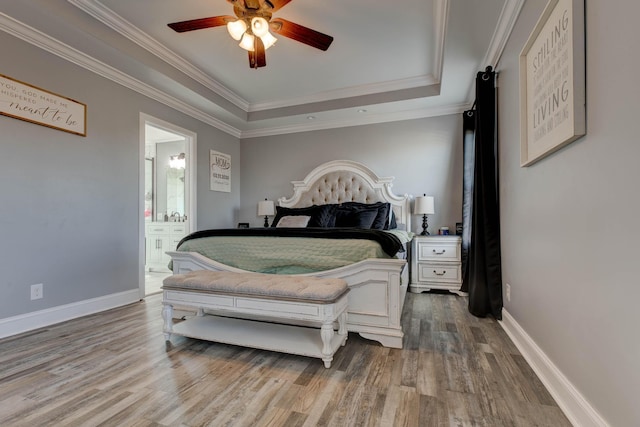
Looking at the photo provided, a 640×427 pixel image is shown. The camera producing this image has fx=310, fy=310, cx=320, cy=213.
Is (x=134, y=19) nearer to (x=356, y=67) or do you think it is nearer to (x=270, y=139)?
(x=356, y=67)

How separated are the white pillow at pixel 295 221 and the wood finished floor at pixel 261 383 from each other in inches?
74.9

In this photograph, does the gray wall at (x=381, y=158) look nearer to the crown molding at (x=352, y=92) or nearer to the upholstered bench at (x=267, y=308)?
the crown molding at (x=352, y=92)

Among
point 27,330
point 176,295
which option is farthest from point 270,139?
point 27,330

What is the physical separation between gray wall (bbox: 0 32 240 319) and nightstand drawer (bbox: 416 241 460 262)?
3316mm

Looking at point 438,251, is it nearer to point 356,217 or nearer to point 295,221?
point 356,217

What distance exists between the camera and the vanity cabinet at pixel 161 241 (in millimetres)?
5336

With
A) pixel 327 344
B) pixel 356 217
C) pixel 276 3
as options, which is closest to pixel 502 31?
pixel 276 3

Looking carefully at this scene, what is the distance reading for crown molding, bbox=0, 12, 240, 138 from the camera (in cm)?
244

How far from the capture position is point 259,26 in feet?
7.46

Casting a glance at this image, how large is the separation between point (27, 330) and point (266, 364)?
82.4 inches

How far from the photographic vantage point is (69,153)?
2.85 m

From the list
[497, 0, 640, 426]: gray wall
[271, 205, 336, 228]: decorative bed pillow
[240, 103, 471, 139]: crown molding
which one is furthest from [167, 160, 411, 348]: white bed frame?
[240, 103, 471, 139]: crown molding

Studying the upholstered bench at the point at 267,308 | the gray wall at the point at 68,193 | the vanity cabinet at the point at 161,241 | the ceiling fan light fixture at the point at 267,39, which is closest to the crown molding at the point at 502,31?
the ceiling fan light fixture at the point at 267,39

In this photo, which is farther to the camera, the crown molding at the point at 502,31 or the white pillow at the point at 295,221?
the white pillow at the point at 295,221
